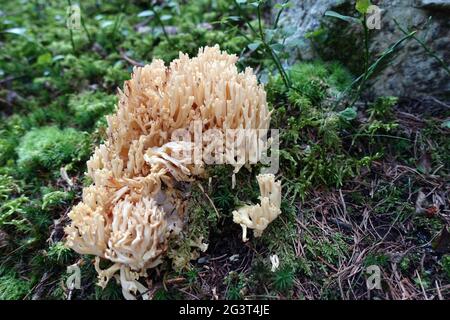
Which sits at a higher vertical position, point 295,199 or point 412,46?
point 412,46

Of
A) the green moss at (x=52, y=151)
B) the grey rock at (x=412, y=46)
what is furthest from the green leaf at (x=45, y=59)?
the grey rock at (x=412, y=46)

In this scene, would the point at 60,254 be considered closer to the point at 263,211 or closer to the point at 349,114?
the point at 263,211

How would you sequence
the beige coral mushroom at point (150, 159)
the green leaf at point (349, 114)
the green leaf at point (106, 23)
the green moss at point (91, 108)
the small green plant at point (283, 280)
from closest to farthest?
the beige coral mushroom at point (150, 159) → the small green plant at point (283, 280) → the green leaf at point (349, 114) → the green moss at point (91, 108) → the green leaf at point (106, 23)

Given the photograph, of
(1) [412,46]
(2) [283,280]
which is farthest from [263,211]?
(1) [412,46]

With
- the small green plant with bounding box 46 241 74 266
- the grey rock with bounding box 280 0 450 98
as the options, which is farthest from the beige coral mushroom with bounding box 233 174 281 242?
the grey rock with bounding box 280 0 450 98

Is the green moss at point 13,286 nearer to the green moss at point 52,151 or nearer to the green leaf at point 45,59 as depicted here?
the green moss at point 52,151
